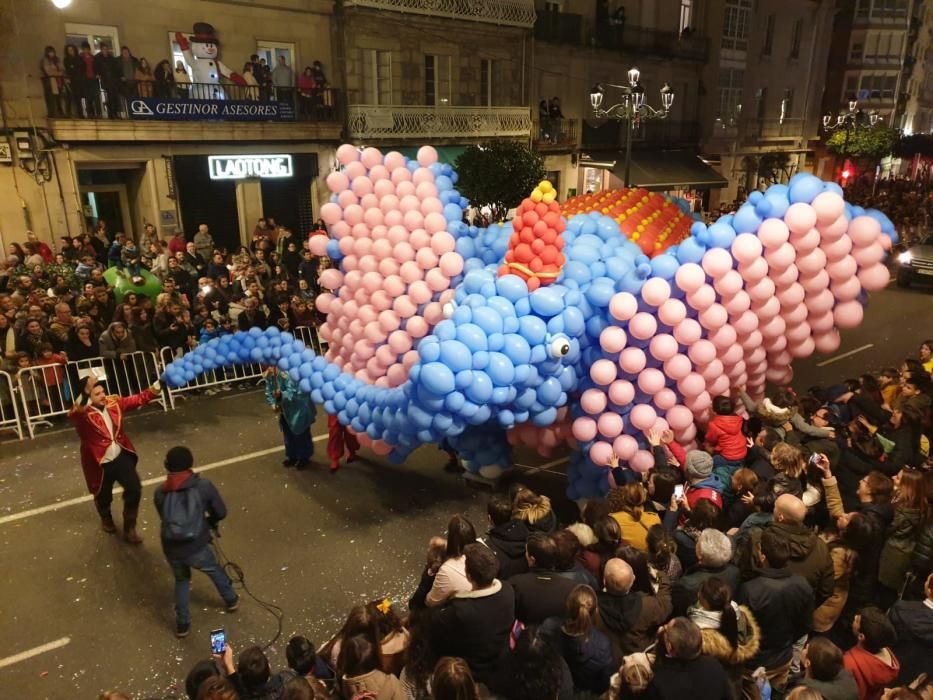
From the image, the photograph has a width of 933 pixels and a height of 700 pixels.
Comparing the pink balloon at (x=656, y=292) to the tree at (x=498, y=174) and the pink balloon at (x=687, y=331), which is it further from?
the tree at (x=498, y=174)

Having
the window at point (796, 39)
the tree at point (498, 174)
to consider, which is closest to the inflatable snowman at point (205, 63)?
the tree at point (498, 174)

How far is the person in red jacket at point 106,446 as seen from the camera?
224 inches

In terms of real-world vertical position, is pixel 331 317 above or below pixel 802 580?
above

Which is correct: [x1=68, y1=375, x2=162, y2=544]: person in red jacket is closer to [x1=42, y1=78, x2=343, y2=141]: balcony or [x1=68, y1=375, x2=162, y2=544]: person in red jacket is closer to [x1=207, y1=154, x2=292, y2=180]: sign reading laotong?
[x1=42, y1=78, x2=343, y2=141]: balcony

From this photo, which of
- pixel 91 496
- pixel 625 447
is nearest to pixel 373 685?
pixel 625 447

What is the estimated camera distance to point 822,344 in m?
6.21

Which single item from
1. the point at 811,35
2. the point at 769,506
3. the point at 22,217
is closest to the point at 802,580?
the point at 769,506

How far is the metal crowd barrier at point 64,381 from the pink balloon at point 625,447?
5.79 m

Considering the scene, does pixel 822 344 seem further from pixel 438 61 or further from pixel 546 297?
pixel 438 61

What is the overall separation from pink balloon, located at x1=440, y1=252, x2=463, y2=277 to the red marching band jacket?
8.96 feet

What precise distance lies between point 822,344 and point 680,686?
416cm

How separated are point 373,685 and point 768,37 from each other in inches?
1261

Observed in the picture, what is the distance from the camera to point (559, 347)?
5.29 m

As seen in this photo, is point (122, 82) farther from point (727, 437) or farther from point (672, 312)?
point (727, 437)
